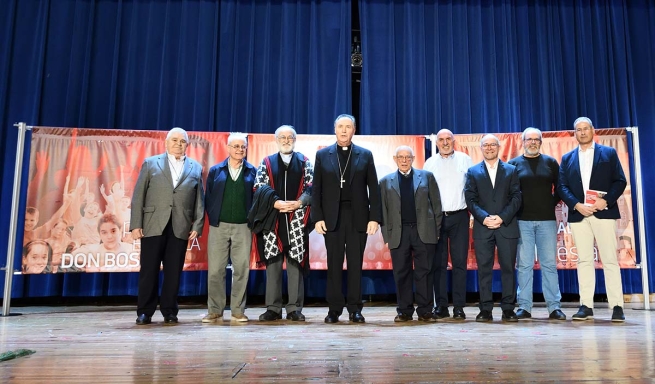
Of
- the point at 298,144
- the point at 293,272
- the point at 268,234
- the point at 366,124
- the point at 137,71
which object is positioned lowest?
the point at 293,272

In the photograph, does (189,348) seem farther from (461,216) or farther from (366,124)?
(366,124)

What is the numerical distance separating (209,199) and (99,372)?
6.63 feet

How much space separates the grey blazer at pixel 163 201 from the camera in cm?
352

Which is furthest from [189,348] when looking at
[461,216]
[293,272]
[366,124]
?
[366,124]

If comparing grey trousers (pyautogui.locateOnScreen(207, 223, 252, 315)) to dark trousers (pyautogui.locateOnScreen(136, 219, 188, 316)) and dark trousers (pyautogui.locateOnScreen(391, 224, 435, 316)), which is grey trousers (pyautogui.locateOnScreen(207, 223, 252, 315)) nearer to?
dark trousers (pyautogui.locateOnScreen(136, 219, 188, 316))

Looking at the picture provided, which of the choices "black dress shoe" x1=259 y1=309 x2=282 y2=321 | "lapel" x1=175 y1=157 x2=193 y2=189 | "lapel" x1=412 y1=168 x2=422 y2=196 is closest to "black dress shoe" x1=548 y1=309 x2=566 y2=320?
"lapel" x1=412 y1=168 x2=422 y2=196

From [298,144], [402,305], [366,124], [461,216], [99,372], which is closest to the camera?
[99,372]

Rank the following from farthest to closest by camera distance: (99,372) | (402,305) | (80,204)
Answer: (80,204) → (402,305) → (99,372)

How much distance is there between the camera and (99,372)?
5.88 ft

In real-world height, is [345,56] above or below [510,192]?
above

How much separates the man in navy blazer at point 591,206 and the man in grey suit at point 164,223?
110 inches

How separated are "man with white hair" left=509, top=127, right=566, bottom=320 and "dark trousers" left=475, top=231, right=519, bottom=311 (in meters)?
0.17

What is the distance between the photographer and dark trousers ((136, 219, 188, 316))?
3.49 m

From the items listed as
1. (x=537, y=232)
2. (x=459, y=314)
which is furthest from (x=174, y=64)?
(x=537, y=232)
